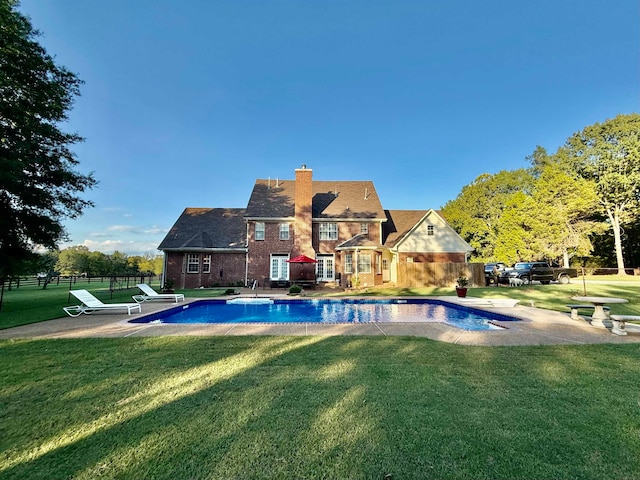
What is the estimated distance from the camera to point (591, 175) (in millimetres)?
33969

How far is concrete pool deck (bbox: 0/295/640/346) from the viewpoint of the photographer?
665 cm

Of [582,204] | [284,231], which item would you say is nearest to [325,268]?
[284,231]

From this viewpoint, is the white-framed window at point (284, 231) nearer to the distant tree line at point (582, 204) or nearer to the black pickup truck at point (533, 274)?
the black pickup truck at point (533, 274)

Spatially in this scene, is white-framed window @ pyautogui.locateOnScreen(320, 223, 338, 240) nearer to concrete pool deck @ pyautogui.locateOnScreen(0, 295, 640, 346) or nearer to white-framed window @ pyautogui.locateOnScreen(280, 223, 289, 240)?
white-framed window @ pyautogui.locateOnScreen(280, 223, 289, 240)

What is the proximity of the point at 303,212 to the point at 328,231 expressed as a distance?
2.66 m

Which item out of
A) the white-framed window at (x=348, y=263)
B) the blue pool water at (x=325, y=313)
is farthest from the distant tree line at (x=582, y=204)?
the blue pool water at (x=325, y=313)

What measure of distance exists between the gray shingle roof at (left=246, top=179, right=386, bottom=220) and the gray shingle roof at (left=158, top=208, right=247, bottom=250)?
2501 millimetres

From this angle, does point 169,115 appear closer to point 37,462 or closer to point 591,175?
point 37,462

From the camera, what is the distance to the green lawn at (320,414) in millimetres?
2404

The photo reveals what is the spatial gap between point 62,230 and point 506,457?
59.8ft

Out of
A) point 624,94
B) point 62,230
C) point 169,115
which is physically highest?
point 624,94

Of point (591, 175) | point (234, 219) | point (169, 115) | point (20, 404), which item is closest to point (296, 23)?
point (169, 115)

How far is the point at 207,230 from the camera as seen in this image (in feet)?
81.0

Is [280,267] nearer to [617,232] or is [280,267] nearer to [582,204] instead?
[582,204]
